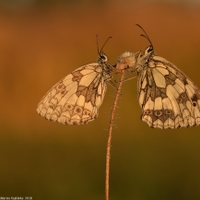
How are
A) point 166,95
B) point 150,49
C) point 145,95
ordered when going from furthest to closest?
point 166,95, point 145,95, point 150,49

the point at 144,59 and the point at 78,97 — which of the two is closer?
the point at 144,59

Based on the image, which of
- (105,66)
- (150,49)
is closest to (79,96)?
(105,66)

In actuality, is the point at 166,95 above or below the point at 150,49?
below

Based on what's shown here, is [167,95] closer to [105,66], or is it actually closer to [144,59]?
[144,59]

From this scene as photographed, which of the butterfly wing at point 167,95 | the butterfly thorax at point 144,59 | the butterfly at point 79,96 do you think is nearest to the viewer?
the butterfly thorax at point 144,59

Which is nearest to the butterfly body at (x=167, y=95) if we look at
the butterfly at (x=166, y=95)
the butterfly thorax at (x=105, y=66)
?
the butterfly at (x=166, y=95)

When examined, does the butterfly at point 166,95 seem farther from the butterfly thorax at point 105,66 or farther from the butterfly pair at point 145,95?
the butterfly thorax at point 105,66

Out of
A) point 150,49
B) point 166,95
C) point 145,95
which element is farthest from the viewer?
point 166,95

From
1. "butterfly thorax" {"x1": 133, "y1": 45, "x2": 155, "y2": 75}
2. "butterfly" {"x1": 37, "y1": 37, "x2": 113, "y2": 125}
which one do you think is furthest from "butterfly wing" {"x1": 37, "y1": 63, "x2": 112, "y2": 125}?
"butterfly thorax" {"x1": 133, "y1": 45, "x2": 155, "y2": 75}
